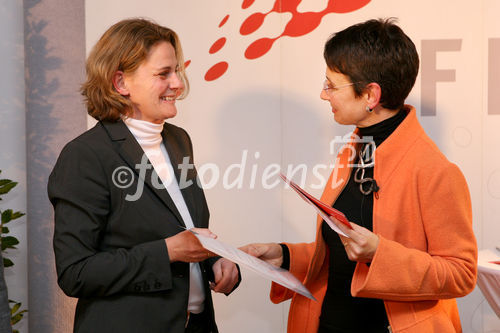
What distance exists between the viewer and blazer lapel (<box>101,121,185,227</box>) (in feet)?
5.02

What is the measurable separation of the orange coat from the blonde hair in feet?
2.79

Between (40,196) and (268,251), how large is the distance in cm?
184

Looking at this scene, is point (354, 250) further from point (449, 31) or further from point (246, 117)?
point (449, 31)

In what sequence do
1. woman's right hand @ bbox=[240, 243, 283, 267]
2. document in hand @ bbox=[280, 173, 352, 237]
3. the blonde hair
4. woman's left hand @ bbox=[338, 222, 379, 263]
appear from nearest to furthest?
document in hand @ bbox=[280, 173, 352, 237]
woman's left hand @ bbox=[338, 222, 379, 263]
the blonde hair
woman's right hand @ bbox=[240, 243, 283, 267]

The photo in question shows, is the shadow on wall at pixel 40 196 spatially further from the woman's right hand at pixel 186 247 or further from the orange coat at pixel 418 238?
the orange coat at pixel 418 238

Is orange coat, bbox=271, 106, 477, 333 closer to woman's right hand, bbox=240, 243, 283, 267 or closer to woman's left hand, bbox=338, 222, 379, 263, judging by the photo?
woman's left hand, bbox=338, 222, 379, 263

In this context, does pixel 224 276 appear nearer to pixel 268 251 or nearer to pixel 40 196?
pixel 268 251

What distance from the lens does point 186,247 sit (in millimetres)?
1432

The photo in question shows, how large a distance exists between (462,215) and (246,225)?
177 cm

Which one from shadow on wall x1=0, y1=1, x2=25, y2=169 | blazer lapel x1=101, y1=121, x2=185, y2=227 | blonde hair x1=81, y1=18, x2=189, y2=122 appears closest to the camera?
blazer lapel x1=101, y1=121, x2=185, y2=227

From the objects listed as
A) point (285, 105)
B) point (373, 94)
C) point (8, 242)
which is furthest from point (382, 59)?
point (8, 242)

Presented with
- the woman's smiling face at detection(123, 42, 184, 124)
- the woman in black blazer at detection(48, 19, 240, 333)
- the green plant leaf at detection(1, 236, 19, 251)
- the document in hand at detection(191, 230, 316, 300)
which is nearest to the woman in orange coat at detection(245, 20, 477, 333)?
the document in hand at detection(191, 230, 316, 300)

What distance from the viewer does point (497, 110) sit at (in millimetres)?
2881

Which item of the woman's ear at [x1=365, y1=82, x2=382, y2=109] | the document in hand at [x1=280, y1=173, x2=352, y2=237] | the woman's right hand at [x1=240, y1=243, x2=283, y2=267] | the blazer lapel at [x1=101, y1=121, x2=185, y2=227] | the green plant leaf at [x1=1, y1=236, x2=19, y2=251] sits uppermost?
the woman's ear at [x1=365, y1=82, x2=382, y2=109]
